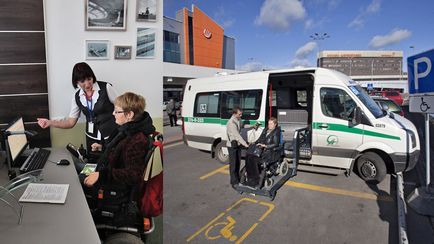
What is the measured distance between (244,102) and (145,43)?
344 centimetres

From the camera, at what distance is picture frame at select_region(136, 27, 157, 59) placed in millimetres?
2762

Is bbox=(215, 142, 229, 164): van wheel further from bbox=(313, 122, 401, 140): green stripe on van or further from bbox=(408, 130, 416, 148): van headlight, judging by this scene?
bbox=(408, 130, 416, 148): van headlight

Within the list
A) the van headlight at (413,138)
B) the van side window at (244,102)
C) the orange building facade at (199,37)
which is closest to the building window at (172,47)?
the orange building facade at (199,37)

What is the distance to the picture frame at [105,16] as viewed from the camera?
2.78 metres

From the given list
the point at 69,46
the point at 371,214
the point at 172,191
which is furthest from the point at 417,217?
the point at 69,46

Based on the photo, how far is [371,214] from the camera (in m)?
3.46

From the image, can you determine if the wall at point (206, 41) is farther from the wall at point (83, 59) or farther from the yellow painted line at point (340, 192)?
the wall at point (83, 59)

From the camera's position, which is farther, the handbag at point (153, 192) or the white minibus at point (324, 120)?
the white minibus at point (324, 120)

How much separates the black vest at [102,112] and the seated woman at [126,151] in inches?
31.6

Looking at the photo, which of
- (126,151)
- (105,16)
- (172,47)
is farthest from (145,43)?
(172,47)

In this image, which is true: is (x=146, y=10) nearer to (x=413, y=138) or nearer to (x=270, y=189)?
(x=270, y=189)

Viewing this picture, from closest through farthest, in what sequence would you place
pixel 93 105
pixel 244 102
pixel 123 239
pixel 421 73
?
pixel 123 239, pixel 93 105, pixel 421 73, pixel 244 102

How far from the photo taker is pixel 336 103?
16.3ft

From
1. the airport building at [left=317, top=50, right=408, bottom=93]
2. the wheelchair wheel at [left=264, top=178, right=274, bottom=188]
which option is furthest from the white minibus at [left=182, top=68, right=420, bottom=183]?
the airport building at [left=317, top=50, right=408, bottom=93]
